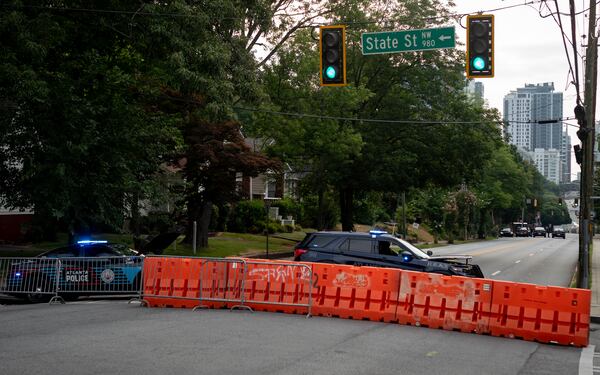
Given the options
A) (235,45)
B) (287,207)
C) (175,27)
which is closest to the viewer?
(175,27)

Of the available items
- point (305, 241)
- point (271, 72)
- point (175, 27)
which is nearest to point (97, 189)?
point (175, 27)

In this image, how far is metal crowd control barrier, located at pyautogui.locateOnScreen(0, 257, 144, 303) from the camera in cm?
1555

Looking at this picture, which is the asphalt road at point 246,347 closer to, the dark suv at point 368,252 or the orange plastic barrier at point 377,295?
the orange plastic barrier at point 377,295

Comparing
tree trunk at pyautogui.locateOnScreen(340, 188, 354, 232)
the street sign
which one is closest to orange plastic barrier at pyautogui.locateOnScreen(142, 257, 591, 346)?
the street sign

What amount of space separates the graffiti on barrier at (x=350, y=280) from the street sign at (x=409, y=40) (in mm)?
5194

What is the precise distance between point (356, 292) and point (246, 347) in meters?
3.85

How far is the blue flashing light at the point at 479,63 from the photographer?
14977mm

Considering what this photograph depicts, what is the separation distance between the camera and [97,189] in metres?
20.8

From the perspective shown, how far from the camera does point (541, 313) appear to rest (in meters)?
11.8

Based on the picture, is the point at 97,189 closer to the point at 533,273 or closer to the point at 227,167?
the point at 227,167

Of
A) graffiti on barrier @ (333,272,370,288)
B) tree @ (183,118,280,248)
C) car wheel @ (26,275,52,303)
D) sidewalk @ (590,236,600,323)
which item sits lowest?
sidewalk @ (590,236,600,323)

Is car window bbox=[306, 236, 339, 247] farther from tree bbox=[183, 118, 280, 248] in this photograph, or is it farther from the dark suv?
tree bbox=[183, 118, 280, 248]

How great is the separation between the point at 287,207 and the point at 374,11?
20.9m

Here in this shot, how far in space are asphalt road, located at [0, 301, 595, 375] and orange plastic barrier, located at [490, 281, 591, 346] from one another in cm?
26
